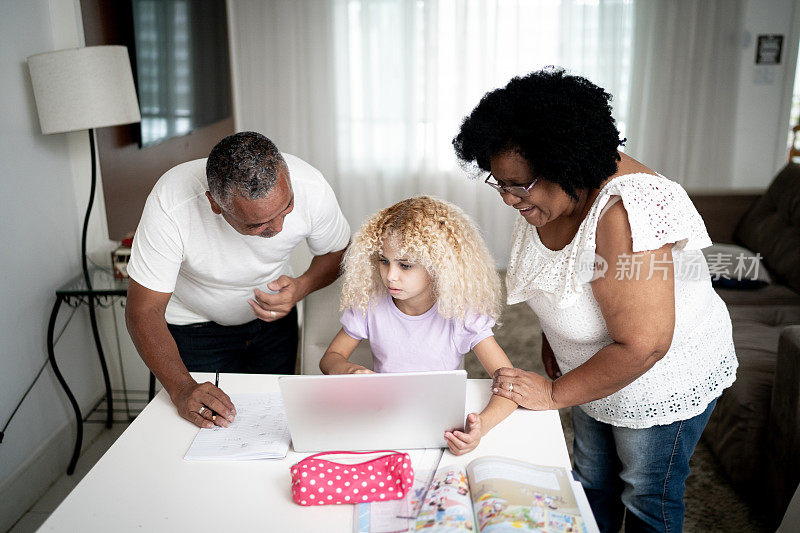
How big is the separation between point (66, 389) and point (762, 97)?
4.51m

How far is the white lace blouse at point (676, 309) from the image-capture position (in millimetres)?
1185

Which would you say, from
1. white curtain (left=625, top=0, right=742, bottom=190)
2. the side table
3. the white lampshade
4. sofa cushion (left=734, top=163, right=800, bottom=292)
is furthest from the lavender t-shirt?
white curtain (left=625, top=0, right=742, bottom=190)

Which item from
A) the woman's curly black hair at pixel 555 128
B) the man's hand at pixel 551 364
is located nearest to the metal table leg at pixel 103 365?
the man's hand at pixel 551 364

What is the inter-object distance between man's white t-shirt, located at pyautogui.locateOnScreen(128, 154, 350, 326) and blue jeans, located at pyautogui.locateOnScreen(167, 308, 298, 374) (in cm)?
3

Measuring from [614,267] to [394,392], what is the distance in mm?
450

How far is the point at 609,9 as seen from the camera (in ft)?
14.3

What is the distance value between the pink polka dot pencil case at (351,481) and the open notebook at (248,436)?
141 millimetres

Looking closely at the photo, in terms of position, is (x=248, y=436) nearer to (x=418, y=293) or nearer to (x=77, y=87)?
(x=418, y=293)

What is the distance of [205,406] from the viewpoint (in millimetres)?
1401

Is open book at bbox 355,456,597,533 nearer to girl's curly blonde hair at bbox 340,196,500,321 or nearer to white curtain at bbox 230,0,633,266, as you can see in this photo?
girl's curly blonde hair at bbox 340,196,500,321

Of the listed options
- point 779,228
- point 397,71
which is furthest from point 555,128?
point 397,71

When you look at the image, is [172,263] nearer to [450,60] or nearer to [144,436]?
[144,436]

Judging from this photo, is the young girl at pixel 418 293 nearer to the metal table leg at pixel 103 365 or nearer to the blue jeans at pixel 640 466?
the blue jeans at pixel 640 466

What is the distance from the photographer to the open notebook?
4.19 feet
